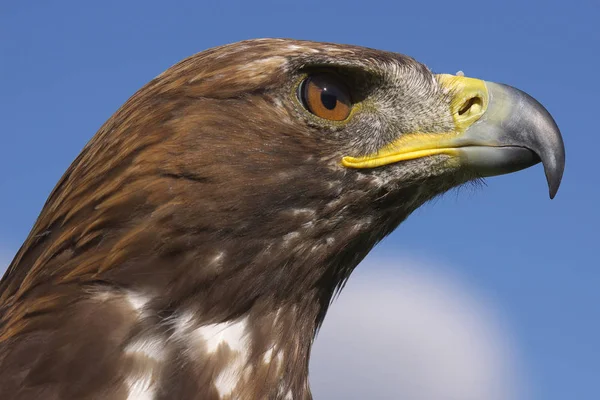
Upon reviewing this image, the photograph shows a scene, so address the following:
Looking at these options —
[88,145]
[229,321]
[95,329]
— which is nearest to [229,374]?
[229,321]

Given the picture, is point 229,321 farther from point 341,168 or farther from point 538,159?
point 538,159

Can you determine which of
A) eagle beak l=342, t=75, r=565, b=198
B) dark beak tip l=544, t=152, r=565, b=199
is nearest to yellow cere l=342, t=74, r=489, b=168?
eagle beak l=342, t=75, r=565, b=198

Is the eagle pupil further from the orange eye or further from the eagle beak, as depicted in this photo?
the eagle beak

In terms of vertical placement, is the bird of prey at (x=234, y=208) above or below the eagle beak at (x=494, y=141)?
below

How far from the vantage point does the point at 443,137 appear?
3938 millimetres

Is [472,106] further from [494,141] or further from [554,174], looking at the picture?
[554,174]

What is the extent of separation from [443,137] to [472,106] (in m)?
0.26

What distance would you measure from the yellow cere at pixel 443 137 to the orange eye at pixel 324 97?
0.21 meters

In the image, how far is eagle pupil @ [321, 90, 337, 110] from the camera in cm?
378

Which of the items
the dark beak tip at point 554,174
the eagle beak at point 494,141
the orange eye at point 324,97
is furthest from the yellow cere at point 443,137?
the dark beak tip at point 554,174

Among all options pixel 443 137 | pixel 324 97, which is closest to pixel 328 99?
pixel 324 97

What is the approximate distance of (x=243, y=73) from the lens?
3668mm

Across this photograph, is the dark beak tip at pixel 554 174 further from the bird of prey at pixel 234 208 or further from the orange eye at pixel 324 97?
the orange eye at pixel 324 97

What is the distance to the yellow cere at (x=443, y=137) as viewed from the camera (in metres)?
3.84
